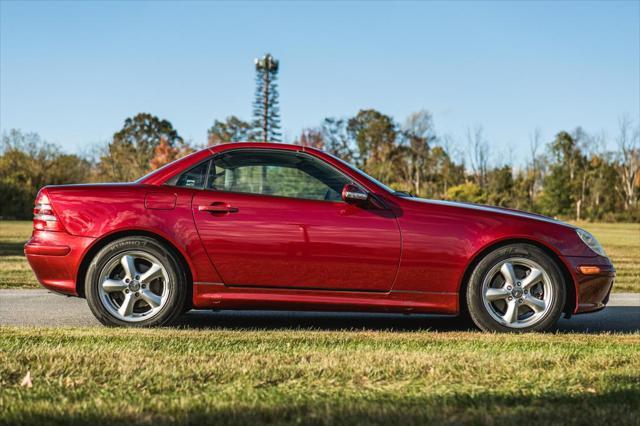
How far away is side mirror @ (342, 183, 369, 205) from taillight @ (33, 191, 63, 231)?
2.14 m

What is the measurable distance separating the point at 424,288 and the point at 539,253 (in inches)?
35.9

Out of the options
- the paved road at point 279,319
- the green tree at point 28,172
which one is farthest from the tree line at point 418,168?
the paved road at point 279,319

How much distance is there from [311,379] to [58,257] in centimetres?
270

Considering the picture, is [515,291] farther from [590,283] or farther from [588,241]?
[588,241]

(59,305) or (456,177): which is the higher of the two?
(456,177)

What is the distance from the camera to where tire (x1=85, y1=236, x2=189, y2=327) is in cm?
527

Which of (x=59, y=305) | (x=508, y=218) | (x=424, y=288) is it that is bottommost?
(x=59, y=305)

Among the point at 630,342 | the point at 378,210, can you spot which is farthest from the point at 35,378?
the point at 630,342

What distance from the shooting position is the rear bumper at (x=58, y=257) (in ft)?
17.5

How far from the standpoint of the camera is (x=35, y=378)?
3516 millimetres

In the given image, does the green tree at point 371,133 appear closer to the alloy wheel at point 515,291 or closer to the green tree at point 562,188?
the green tree at point 562,188

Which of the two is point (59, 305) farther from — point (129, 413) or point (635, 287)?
point (635, 287)

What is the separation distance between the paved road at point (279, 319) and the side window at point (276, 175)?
1.14m

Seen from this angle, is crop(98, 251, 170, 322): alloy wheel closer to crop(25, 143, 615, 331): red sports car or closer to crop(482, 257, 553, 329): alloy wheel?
crop(25, 143, 615, 331): red sports car
